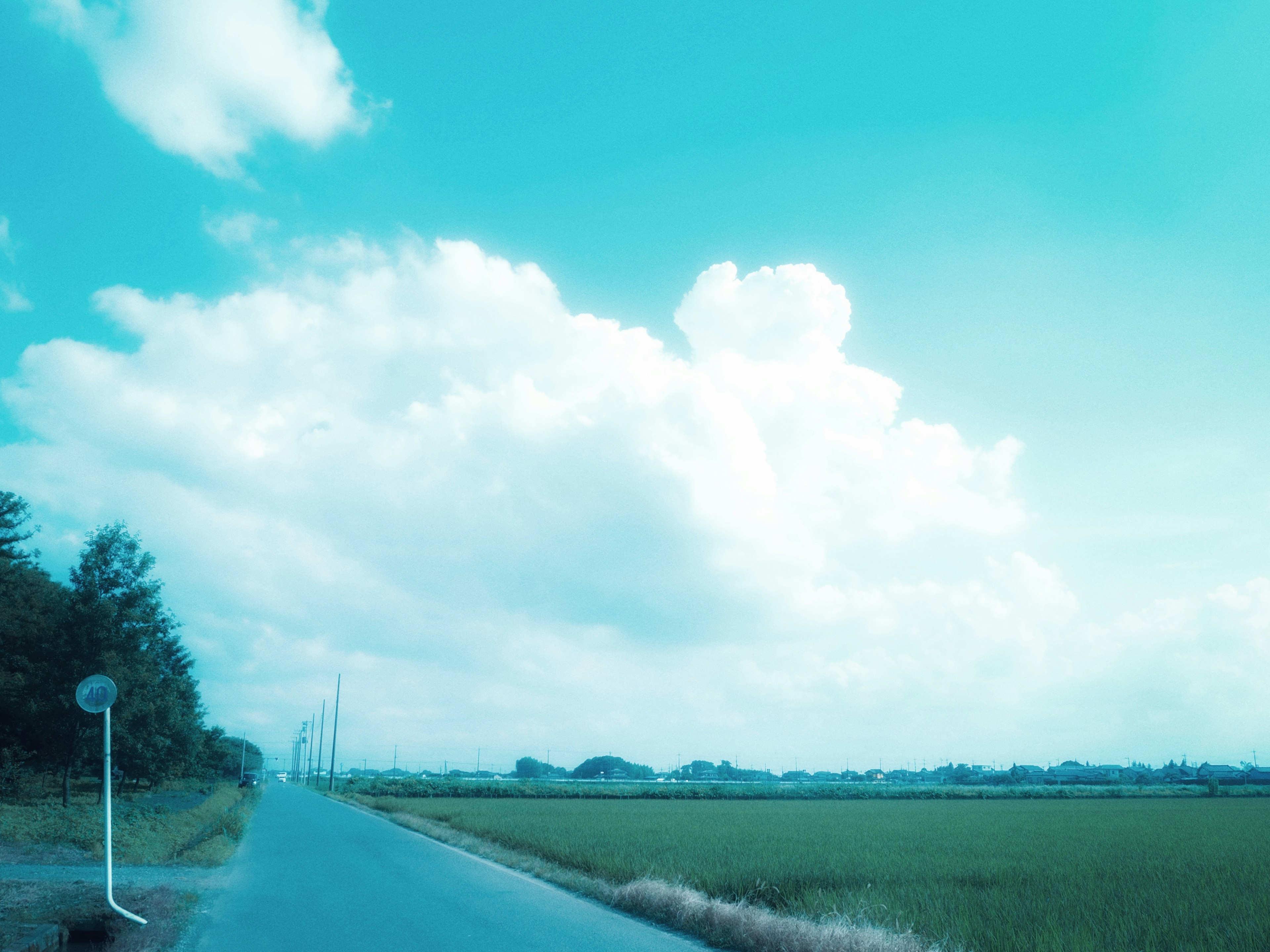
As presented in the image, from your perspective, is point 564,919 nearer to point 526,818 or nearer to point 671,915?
point 671,915

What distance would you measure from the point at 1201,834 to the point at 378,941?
29.7 meters

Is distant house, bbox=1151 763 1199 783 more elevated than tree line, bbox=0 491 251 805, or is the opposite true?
tree line, bbox=0 491 251 805

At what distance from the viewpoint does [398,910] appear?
11789 millimetres

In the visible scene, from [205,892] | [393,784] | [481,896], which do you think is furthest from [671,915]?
[393,784]

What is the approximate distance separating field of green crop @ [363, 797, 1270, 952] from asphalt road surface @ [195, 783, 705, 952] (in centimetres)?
234

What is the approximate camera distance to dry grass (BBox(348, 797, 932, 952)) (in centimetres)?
896

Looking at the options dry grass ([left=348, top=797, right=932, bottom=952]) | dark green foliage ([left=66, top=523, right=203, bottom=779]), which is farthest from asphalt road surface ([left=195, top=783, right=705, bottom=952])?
dark green foliage ([left=66, top=523, right=203, bottom=779])

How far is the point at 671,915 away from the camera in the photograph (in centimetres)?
1170

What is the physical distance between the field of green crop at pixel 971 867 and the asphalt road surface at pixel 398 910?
7.67ft

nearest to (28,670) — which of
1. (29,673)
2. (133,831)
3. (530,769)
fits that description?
(29,673)

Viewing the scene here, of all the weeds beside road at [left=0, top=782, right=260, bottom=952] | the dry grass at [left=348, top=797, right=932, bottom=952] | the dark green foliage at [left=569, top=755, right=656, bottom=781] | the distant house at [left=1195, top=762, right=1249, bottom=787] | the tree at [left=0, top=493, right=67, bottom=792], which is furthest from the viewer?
the dark green foliage at [left=569, top=755, right=656, bottom=781]

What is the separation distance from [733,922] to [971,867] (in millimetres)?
10619

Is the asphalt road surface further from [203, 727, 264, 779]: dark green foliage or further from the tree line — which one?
[203, 727, 264, 779]: dark green foliage

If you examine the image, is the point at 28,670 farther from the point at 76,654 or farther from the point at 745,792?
the point at 745,792
